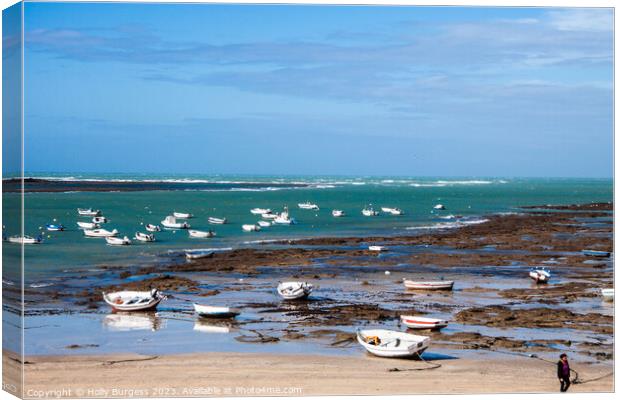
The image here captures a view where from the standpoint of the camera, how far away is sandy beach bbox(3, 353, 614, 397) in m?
17.9

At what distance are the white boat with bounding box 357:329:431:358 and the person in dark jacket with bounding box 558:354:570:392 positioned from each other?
3175mm

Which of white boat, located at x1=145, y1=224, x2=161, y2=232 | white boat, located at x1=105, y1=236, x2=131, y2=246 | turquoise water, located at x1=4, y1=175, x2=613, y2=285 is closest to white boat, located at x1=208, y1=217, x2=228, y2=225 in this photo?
turquoise water, located at x1=4, y1=175, x2=613, y2=285

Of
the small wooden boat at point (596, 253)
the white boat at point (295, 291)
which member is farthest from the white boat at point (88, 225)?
the white boat at point (295, 291)

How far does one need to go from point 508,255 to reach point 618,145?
20747 mm

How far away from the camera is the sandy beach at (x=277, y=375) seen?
17.9m

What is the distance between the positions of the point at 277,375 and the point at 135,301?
816cm

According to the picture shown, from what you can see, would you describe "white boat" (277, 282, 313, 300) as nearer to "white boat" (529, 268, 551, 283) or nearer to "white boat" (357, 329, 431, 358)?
"white boat" (357, 329, 431, 358)

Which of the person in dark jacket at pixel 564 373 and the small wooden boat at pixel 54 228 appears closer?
the person in dark jacket at pixel 564 373

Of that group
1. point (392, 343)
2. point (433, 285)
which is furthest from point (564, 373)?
point (433, 285)

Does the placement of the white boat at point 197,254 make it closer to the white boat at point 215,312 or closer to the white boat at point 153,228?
the white boat at point 153,228

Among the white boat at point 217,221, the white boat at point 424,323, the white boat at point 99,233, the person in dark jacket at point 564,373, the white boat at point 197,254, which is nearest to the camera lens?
the person in dark jacket at point 564,373

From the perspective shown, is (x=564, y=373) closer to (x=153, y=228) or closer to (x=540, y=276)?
(x=540, y=276)

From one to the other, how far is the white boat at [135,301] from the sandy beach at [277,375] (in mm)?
5188

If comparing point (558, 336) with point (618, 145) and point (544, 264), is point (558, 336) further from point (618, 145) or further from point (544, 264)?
point (544, 264)
